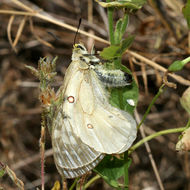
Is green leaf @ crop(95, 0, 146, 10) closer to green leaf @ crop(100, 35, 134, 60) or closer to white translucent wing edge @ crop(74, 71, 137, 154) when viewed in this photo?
green leaf @ crop(100, 35, 134, 60)

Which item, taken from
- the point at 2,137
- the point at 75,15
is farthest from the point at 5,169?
the point at 75,15

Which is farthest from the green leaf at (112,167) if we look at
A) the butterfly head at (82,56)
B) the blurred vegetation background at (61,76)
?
the blurred vegetation background at (61,76)

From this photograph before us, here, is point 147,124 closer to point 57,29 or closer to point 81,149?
point 57,29

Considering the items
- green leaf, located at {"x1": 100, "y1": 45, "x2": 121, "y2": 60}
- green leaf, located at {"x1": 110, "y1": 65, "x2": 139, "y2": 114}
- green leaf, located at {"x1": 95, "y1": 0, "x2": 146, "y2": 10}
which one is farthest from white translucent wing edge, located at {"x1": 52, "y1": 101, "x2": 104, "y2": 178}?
green leaf, located at {"x1": 95, "y1": 0, "x2": 146, "y2": 10}

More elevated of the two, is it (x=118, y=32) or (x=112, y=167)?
(x=118, y=32)

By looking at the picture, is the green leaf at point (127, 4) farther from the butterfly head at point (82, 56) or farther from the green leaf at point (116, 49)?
the butterfly head at point (82, 56)

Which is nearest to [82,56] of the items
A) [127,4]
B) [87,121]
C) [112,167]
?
[87,121]

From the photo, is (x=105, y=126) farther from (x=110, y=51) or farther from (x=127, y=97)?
(x=110, y=51)
